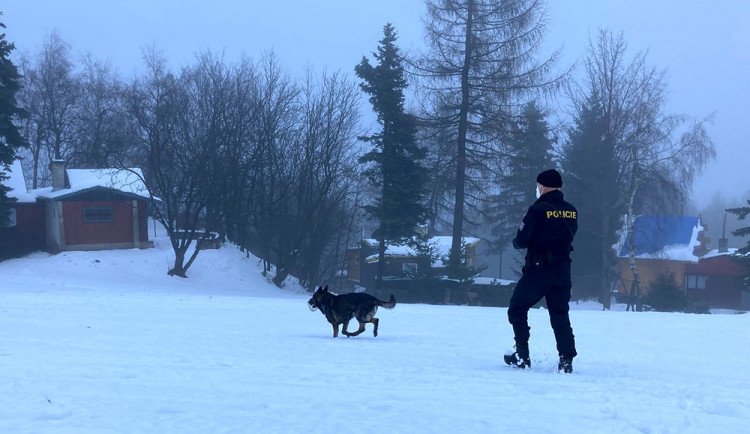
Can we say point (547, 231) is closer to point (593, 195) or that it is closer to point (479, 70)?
point (479, 70)

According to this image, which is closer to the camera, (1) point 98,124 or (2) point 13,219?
(2) point 13,219

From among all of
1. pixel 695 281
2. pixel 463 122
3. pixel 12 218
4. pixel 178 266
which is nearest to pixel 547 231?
pixel 463 122

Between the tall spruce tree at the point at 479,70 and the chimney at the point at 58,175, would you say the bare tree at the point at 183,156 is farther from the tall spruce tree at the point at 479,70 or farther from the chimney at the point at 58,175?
the tall spruce tree at the point at 479,70

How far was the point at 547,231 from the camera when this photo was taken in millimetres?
6645

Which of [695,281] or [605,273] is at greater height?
[605,273]

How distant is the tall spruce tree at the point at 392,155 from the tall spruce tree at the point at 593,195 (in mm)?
10078

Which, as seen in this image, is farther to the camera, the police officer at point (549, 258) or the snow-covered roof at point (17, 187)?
the snow-covered roof at point (17, 187)

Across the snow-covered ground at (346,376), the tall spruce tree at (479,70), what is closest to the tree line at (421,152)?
the tall spruce tree at (479,70)

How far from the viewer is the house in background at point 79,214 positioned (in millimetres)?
36938

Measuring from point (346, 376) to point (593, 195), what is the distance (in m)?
38.5

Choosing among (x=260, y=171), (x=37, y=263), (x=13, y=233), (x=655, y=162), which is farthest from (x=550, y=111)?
(x=13, y=233)

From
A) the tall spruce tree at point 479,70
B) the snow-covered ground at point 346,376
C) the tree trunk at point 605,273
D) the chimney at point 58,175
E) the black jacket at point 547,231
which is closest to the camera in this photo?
the snow-covered ground at point 346,376

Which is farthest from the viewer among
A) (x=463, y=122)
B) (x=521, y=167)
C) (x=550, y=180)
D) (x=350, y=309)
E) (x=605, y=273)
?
(x=605, y=273)

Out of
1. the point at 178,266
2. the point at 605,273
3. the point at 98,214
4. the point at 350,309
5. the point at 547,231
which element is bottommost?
the point at 605,273
